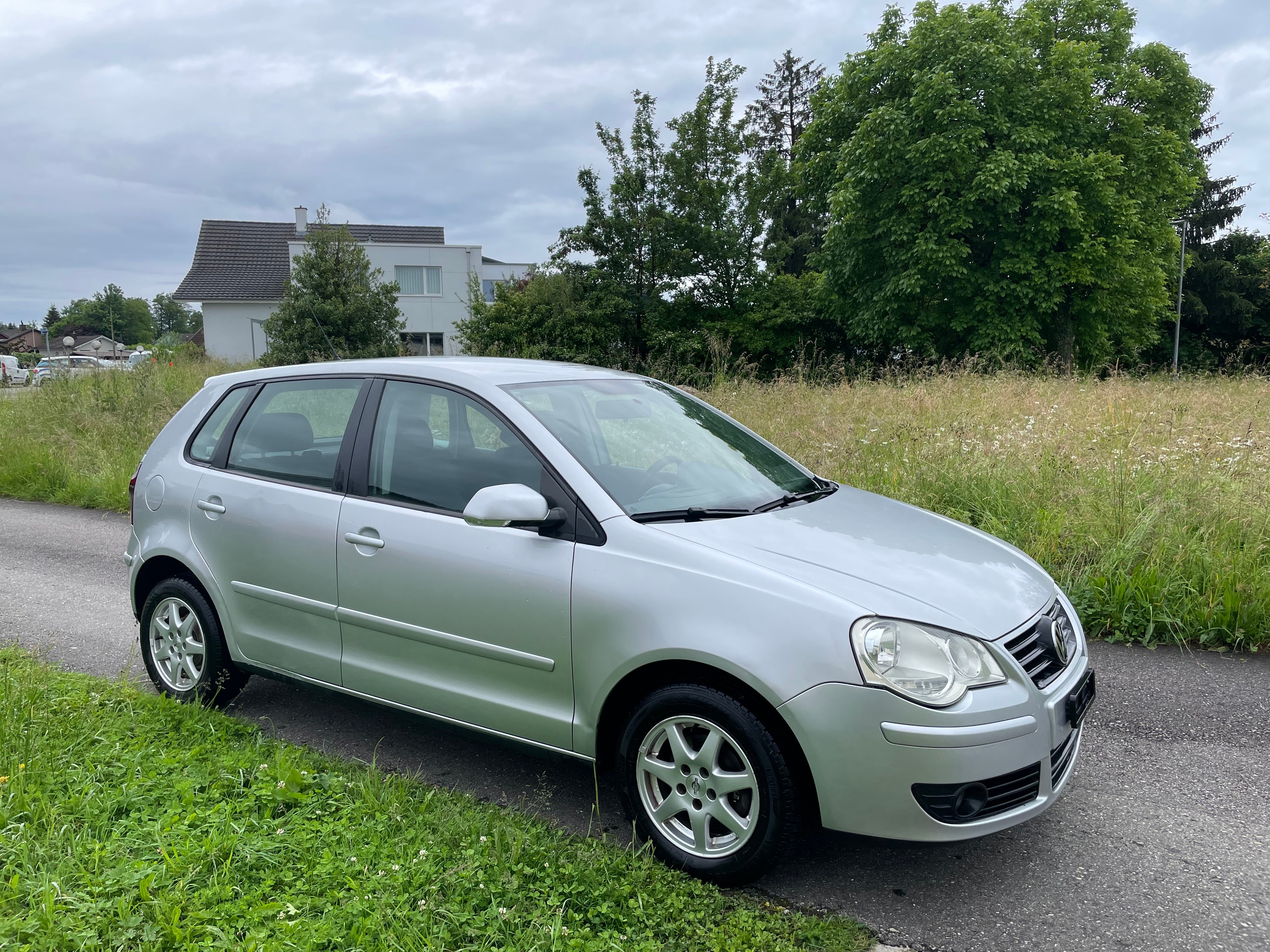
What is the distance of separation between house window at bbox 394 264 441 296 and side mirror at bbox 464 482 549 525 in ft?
160

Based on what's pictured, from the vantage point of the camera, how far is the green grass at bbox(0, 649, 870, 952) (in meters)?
2.49

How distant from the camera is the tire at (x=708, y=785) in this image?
269 centimetres

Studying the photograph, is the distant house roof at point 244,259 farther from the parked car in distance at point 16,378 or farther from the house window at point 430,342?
the parked car in distance at point 16,378

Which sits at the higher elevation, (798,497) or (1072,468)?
(798,497)

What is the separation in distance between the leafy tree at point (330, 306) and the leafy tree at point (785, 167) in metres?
15.9

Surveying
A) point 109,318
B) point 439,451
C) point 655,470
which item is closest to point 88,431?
point 439,451

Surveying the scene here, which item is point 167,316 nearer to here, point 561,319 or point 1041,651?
point 561,319

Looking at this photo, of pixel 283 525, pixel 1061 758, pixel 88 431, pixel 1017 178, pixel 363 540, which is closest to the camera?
pixel 1061 758

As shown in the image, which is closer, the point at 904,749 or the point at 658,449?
the point at 904,749

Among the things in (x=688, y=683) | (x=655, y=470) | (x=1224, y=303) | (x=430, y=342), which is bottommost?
(x=688, y=683)

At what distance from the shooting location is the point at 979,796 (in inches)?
104

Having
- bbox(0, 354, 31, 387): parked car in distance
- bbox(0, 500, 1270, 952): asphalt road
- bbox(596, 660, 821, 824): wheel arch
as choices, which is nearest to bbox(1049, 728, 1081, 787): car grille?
bbox(0, 500, 1270, 952): asphalt road

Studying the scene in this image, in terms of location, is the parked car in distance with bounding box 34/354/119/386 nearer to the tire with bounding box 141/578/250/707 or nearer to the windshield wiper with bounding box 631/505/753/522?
the tire with bounding box 141/578/250/707

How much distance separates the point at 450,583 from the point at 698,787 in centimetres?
119
